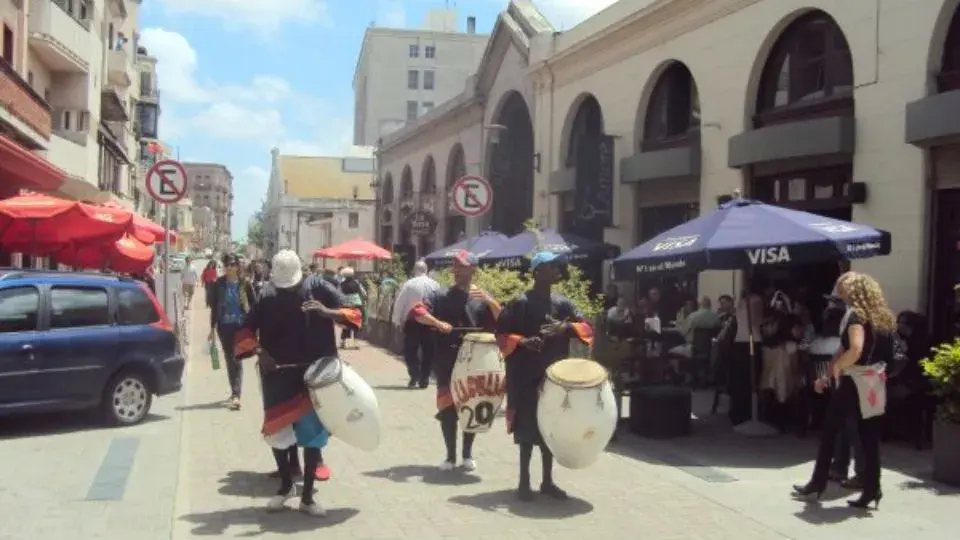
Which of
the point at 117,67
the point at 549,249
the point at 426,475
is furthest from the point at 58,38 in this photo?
the point at 426,475

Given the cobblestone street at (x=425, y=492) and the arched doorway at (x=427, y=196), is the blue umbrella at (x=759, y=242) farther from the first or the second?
the arched doorway at (x=427, y=196)

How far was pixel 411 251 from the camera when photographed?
3800 centimetres

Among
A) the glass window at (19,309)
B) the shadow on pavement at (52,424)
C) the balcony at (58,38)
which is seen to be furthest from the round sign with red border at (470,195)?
the balcony at (58,38)

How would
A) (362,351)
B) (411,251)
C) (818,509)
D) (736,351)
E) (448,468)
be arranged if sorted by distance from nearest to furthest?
(818,509) → (448,468) → (736,351) → (362,351) → (411,251)

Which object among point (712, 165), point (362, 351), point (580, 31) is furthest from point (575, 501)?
point (580, 31)

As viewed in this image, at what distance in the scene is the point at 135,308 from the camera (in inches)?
419

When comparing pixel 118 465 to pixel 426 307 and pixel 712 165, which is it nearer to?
pixel 426 307

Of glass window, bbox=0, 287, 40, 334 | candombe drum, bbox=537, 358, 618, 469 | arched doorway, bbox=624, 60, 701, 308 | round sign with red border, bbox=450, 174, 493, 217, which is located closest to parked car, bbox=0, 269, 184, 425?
glass window, bbox=0, 287, 40, 334

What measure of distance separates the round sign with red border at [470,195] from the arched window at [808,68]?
476 cm

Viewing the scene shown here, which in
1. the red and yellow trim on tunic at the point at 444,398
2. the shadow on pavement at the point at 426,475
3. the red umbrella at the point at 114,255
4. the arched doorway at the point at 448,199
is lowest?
the shadow on pavement at the point at 426,475

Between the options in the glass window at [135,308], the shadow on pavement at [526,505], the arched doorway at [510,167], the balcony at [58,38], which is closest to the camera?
the shadow on pavement at [526,505]

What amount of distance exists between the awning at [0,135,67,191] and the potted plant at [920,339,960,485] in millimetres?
11331

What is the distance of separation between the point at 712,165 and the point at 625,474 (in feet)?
30.1

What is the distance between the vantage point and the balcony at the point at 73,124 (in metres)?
28.0
